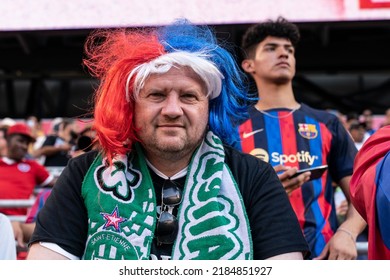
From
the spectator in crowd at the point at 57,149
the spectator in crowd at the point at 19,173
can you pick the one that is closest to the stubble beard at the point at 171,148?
the spectator in crowd at the point at 19,173

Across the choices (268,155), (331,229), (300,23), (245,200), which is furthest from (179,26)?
(300,23)

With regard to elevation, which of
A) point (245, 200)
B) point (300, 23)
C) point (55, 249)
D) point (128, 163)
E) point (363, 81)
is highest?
point (363, 81)

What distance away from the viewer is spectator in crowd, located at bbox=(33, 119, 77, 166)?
653 cm

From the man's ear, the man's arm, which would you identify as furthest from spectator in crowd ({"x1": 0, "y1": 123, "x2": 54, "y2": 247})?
the man's arm

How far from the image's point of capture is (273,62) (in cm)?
326

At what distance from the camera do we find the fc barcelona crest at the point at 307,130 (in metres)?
3.07

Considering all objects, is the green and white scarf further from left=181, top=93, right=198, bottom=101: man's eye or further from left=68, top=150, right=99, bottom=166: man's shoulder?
left=181, top=93, right=198, bottom=101: man's eye

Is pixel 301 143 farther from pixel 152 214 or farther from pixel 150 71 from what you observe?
pixel 152 214

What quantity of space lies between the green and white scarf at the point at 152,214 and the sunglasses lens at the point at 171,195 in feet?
0.08

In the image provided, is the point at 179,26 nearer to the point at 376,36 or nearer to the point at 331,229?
the point at 331,229

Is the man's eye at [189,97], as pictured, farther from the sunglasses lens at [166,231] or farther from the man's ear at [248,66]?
the man's ear at [248,66]

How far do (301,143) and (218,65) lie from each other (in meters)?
1.04

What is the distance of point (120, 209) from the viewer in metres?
1.91

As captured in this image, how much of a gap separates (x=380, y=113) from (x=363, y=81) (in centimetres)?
69
